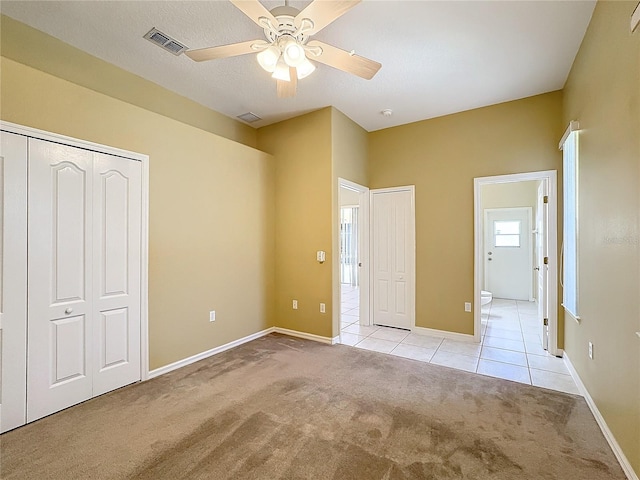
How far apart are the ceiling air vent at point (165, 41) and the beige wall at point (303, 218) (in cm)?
173

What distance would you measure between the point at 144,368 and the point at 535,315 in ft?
19.6

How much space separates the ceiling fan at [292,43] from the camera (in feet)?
5.48

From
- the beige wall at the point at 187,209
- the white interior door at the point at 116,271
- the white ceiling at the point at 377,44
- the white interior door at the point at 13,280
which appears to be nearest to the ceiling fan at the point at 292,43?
the white ceiling at the point at 377,44

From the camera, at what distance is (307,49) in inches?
77.2

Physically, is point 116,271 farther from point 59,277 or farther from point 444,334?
point 444,334

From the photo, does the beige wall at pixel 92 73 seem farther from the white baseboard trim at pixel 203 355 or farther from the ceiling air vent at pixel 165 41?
the white baseboard trim at pixel 203 355

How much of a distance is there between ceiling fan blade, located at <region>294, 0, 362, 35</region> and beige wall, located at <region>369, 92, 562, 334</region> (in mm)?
2859

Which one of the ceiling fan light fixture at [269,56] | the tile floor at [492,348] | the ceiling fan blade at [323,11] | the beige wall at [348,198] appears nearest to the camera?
the ceiling fan blade at [323,11]

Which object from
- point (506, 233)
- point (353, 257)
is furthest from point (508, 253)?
point (353, 257)

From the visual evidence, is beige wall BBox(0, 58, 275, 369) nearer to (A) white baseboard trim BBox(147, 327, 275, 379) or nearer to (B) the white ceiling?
→ (A) white baseboard trim BBox(147, 327, 275, 379)

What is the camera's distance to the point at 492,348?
3598 mm

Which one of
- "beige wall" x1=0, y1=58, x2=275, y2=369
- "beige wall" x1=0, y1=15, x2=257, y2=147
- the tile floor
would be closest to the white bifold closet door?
"beige wall" x1=0, y1=58, x2=275, y2=369

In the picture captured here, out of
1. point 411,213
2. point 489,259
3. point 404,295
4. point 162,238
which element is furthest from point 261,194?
point 489,259

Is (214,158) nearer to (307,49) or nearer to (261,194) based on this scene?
(261,194)
